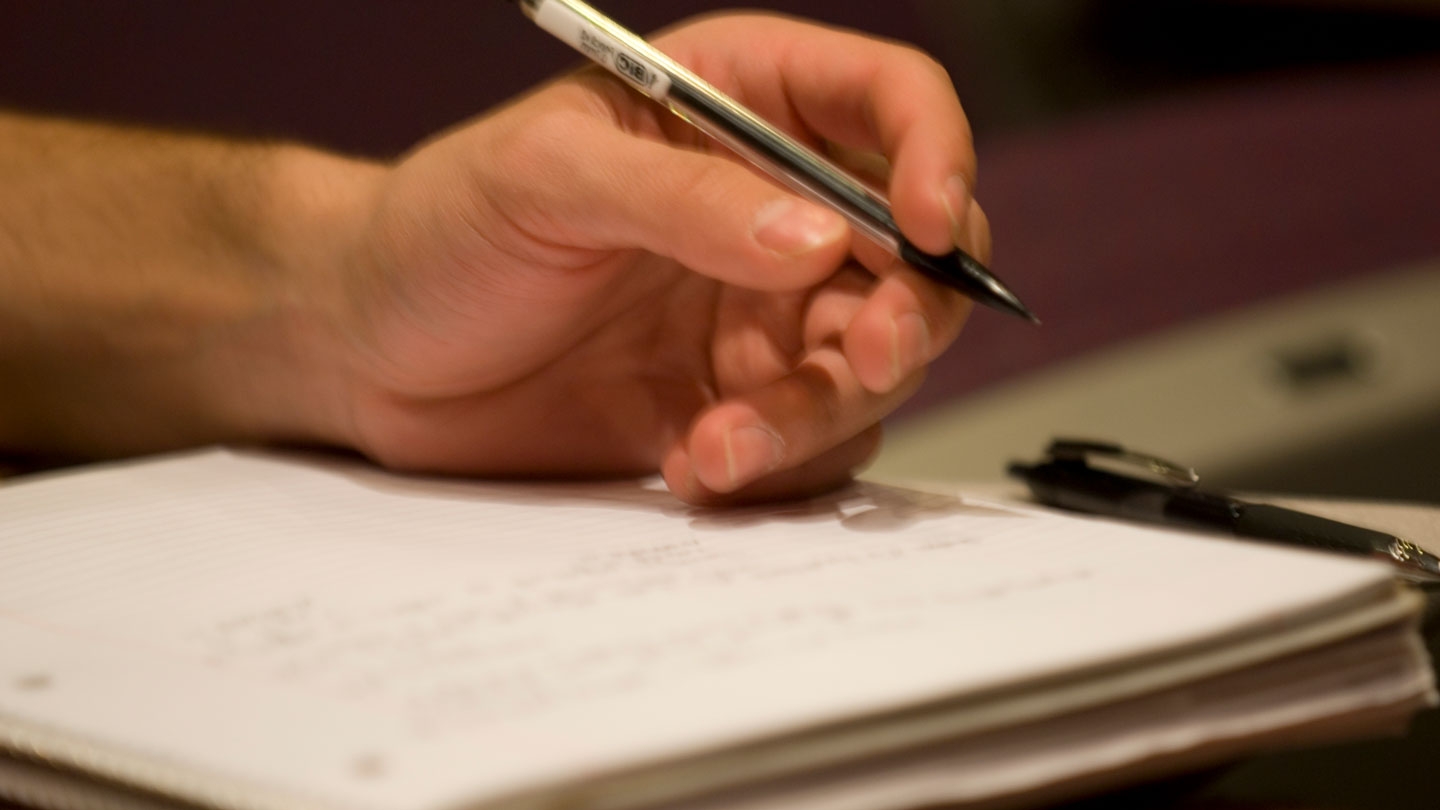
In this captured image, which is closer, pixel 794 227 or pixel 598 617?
pixel 598 617

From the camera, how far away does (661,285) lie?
0.61 metres

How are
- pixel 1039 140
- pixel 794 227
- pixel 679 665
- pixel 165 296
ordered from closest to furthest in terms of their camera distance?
pixel 679 665
pixel 794 227
pixel 165 296
pixel 1039 140

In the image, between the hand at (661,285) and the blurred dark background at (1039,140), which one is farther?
the blurred dark background at (1039,140)

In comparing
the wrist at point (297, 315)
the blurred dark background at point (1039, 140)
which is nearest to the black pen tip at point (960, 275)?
the wrist at point (297, 315)

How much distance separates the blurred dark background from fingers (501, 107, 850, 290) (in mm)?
372

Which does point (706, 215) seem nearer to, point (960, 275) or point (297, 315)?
point (960, 275)

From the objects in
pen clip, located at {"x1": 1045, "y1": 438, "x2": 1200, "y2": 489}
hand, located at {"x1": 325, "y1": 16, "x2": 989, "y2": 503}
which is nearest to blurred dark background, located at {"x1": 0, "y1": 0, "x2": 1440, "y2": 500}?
hand, located at {"x1": 325, "y1": 16, "x2": 989, "y2": 503}

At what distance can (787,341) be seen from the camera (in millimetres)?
570

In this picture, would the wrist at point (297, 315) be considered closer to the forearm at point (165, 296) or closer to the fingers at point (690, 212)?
the forearm at point (165, 296)

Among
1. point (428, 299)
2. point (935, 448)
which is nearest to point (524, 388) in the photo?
point (428, 299)

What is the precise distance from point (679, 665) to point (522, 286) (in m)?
0.28

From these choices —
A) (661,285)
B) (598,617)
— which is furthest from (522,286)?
(598,617)

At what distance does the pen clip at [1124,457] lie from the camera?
0.49 meters

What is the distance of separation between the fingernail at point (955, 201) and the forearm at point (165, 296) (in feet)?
1.00
